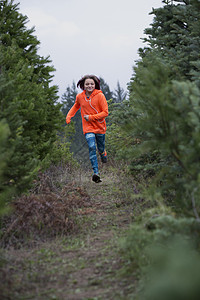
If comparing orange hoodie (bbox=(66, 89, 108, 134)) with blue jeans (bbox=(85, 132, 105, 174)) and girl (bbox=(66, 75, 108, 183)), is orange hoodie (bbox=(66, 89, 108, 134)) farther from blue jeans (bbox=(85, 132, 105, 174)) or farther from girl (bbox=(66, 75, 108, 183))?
blue jeans (bbox=(85, 132, 105, 174))

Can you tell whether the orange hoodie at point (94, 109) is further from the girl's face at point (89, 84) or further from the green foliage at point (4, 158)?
the green foliage at point (4, 158)

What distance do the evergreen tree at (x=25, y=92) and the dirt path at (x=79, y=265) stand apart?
91 centimetres

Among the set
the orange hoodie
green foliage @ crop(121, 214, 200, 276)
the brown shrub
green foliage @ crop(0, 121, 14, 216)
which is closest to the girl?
the orange hoodie

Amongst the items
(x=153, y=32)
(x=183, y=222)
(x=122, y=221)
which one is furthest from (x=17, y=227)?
(x=153, y=32)

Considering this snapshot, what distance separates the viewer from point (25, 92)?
5.47 metres

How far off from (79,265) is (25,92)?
9.42ft

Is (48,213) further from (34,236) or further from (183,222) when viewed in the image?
(183,222)

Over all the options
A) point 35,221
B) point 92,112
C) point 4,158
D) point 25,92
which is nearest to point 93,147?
point 92,112

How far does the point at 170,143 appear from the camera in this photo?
10.8ft

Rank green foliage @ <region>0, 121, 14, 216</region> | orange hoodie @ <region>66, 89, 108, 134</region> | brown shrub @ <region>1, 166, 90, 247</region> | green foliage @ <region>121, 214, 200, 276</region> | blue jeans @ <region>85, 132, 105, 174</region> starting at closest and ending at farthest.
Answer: green foliage @ <region>0, 121, 14, 216</region>, green foliage @ <region>121, 214, 200, 276</region>, brown shrub @ <region>1, 166, 90, 247</region>, blue jeans @ <region>85, 132, 105, 174</region>, orange hoodie @ <region>66, 89, 108, 134</region>

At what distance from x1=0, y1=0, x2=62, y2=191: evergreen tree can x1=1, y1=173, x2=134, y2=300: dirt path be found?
91 cm

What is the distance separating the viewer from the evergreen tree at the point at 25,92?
4223 mm

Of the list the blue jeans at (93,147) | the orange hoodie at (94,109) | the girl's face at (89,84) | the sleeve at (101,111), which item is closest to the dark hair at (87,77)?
the girl's face at (89,84)

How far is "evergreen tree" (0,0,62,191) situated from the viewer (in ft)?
13.9
